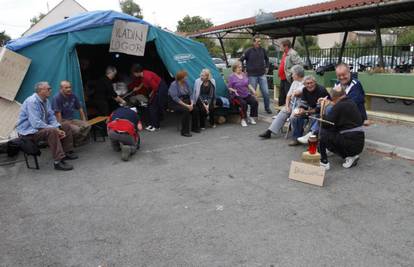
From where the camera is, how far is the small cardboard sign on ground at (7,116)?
21.1 ft

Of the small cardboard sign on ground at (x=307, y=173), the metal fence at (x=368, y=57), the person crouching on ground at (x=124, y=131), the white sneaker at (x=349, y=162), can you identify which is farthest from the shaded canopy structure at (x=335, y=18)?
the person crouching on ground at (x=124, y=131)

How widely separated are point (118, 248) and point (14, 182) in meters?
2.70

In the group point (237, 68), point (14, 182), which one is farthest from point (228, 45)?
point (14, 182)

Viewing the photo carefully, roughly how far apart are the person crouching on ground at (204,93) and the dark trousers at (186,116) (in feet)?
0.59

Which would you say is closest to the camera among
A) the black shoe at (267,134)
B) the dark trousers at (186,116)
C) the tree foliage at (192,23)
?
the black shoe at (267,134)

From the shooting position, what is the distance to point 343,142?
4863 millimetres

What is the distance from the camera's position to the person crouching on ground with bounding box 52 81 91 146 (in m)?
6.32

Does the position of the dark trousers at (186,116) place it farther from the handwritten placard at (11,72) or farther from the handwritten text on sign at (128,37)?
the handwritten placard at (11,72)

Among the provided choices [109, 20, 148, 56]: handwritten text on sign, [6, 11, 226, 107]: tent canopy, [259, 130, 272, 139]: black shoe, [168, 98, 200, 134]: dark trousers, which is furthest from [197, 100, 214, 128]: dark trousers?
[109, 20, 148, 56]: handwritten text on sign

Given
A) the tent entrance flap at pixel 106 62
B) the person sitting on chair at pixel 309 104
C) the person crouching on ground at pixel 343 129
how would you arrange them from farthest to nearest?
the tent entrance flap at pixel 106 62
the person sitting on chair at pixel 309 104
the person crouching on ground at pixel 343 129

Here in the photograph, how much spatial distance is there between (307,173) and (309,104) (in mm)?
1872

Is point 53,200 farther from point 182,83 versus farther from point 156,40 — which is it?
point 156,40

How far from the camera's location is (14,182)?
16.8ft

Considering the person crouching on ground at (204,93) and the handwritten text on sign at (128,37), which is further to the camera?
the person crouching on ground at (204,93)
